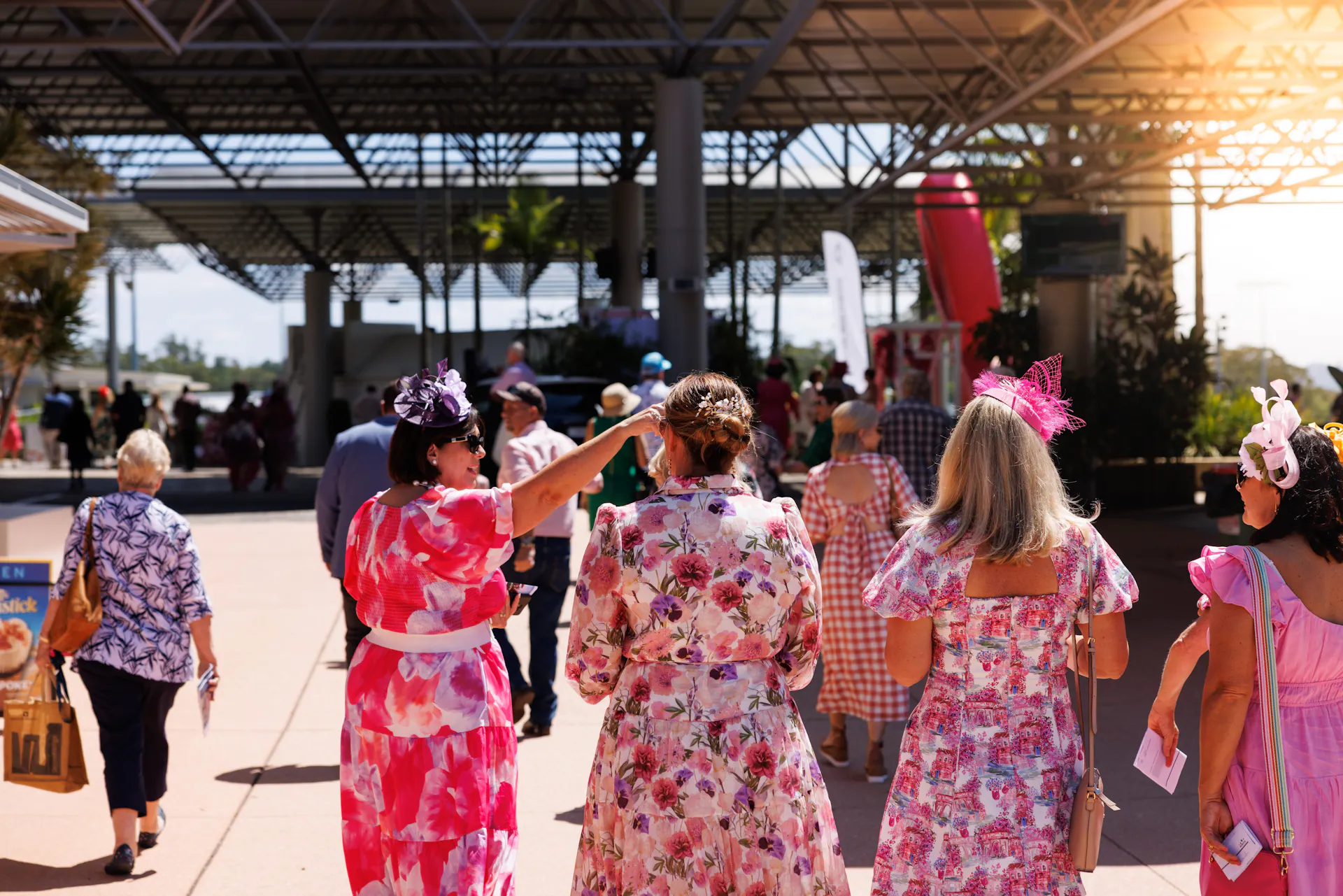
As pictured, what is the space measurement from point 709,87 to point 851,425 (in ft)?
67.4

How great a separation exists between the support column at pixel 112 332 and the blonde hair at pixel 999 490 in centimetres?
4622

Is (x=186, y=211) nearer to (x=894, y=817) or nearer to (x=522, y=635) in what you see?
(x=522, y=635)

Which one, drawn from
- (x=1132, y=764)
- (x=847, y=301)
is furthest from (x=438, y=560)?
(x=847, y=301)

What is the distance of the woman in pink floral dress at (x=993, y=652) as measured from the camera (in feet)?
10.7

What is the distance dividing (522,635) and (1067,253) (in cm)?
1109

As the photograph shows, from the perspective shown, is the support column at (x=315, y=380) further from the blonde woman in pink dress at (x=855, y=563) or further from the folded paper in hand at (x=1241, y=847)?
the folded paper in hand at (x=1241, y=847)

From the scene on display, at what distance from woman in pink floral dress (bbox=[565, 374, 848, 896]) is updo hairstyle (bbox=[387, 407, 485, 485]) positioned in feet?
1.91

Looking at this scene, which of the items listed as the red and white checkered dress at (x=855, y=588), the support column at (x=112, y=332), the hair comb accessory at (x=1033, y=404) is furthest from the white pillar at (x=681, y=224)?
the support column at (x=112, y=332)

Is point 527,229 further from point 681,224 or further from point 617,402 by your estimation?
point 617,402

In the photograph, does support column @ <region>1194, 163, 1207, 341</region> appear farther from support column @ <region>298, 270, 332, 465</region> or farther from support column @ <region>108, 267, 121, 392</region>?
support column @ <region>108, 267, 121, 392</region>

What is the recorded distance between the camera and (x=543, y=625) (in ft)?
23.2

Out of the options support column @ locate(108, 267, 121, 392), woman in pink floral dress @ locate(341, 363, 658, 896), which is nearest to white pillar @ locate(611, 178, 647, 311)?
support column @ locate(108, 267, 121, 392)

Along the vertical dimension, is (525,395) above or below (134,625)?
above

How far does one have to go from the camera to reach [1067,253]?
18.4 metres
